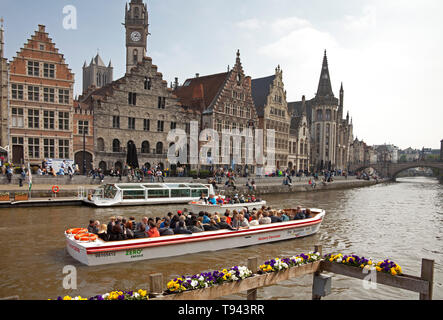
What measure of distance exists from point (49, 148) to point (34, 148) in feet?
4.33

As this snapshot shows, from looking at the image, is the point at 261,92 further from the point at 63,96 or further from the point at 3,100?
the point at 3,100

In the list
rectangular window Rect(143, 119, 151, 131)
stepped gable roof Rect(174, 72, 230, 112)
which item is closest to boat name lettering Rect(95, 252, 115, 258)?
rectangular window Rect(143, 119, 151, 131)

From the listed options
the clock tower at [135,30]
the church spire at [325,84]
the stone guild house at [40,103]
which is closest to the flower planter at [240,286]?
the stone guild house at [40,103]

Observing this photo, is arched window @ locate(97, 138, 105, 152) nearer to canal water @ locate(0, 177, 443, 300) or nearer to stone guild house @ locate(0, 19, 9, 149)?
stone guild house @ locate(0, 19, 9, 149)

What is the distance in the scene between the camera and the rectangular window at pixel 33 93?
110ft

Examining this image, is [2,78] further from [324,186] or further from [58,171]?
[324,186]

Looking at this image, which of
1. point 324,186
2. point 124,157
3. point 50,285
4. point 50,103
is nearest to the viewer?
point 50,285

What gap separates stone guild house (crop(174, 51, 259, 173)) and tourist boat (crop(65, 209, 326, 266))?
29.4 meters

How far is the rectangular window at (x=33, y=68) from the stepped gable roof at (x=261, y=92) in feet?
109

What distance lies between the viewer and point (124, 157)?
3869cm

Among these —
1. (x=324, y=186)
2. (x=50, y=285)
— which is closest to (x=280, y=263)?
(x=50, y=285)

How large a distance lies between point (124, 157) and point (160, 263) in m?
28.0

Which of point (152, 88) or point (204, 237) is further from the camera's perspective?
point (152, 88)

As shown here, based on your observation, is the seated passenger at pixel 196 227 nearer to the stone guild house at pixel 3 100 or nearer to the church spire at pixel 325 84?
the stone guild house at pixel 3 100
